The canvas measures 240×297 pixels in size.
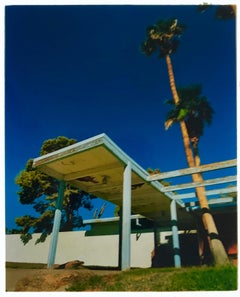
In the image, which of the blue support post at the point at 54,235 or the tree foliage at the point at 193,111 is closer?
the blue support post at the point at 54,235

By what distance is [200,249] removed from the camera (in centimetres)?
1466

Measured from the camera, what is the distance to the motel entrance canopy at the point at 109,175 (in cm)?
812

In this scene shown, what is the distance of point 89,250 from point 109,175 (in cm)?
964

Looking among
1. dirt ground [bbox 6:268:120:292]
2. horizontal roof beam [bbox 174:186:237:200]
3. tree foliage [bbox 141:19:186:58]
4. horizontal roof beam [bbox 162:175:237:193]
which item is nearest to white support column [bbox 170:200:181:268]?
horizontal roof beam [bbox 174:186:237:200]

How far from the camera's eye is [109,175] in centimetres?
1045

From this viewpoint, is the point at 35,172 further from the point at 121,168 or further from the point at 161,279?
the point at 161,279

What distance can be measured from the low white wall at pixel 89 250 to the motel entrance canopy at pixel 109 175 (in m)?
4.20

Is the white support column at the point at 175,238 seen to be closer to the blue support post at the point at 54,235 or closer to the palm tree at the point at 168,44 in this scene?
the palm tree at the point at 168,44

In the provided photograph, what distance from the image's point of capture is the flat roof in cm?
834

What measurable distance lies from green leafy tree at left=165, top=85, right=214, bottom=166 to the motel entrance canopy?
4621 mm

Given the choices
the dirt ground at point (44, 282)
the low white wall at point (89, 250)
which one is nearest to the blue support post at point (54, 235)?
the dirt ground at point (44, 282)

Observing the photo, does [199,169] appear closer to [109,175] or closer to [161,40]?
[109,175]

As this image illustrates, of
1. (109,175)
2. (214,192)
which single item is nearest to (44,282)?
(109,175)
